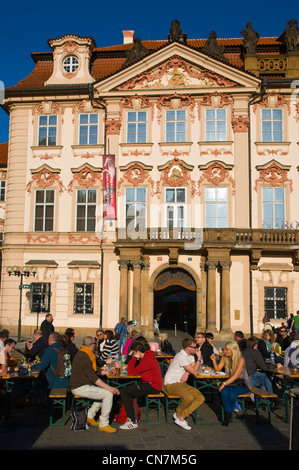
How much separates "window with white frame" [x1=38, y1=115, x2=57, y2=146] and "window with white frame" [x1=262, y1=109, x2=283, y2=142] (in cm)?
1064

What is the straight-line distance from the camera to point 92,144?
2428cm

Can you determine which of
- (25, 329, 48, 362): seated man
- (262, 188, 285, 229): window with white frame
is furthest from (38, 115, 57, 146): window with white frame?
(25, 329, 48, 362): seated man

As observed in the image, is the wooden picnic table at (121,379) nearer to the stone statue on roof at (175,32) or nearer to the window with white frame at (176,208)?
the window with white frame at (176,208)

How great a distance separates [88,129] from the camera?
2447 cm

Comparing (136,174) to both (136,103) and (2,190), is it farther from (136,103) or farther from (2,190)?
(2,190)

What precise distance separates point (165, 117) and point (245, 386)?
17.3 m

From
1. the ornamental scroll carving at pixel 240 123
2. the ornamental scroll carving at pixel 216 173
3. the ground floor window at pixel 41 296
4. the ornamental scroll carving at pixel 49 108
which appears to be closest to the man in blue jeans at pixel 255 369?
the ornamental scroll carving at pixel 216 173

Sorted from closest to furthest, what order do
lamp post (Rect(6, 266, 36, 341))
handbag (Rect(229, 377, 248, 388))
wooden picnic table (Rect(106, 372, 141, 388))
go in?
1. handbag (Rect(229, 377, 248, 388))
2. wooden picnic table (Rect(106, 372, 141, 388))
3. lamp post (Rect(6, 266, 36, 341))

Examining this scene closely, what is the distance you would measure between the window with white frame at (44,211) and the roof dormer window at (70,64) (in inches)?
264

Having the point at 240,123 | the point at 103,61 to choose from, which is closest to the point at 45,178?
the point at 103,61

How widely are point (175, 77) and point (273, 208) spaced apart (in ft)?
26.8

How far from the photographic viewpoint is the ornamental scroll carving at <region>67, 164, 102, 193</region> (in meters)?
24.0

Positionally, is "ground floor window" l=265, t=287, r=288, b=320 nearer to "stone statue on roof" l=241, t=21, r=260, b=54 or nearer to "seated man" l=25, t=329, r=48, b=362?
"stone statue on roof" l=241, t=21, r=260, b=54

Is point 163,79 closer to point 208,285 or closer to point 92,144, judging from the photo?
point 92,144
